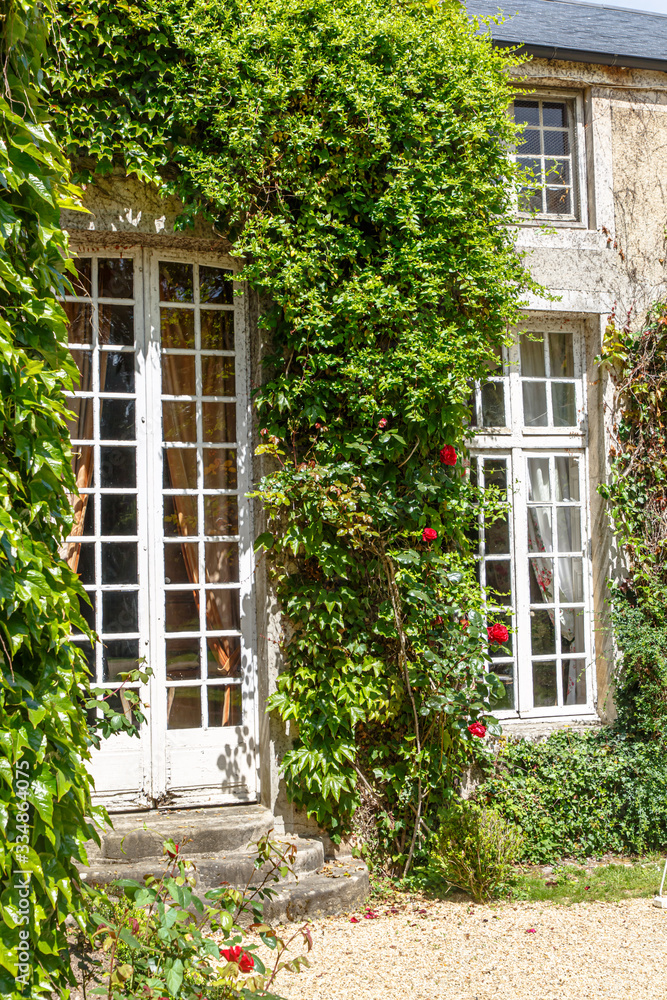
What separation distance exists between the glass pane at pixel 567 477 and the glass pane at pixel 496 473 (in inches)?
16.6

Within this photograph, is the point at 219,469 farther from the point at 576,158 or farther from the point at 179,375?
the point at 576,158

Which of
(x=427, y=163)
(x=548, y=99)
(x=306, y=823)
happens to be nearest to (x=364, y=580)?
(x=306, y=823)

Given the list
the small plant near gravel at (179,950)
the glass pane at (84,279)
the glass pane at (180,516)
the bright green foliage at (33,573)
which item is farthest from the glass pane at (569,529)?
the bright green foliage at (33,573)

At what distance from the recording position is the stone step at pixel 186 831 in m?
3.83

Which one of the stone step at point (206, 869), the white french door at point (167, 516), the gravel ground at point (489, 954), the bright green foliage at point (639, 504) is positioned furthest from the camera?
the bright green foliage at point (639, 504)

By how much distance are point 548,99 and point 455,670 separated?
13.6 ft

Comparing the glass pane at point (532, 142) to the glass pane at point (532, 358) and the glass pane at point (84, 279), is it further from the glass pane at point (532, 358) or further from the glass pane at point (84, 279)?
the glass pane at point (84, 279)

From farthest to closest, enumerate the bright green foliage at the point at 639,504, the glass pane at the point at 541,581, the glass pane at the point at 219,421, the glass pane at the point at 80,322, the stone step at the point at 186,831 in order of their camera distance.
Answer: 1. the glass pane at the point at 541,581
2. the bright green foliage at the point at 639,504
3. the glass pane at the point at 219,421
4. the glass pane at the point at 80,322
5. the stone step at the point at 186,831

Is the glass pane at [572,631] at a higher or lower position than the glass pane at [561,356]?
lower

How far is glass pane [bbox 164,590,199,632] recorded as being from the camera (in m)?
4.39

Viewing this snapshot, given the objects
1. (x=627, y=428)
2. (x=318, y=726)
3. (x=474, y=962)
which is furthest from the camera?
(x=627, y=428)

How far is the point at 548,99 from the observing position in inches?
222

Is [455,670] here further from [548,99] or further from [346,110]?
[548,99]

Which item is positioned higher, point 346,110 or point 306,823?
point 346,110
